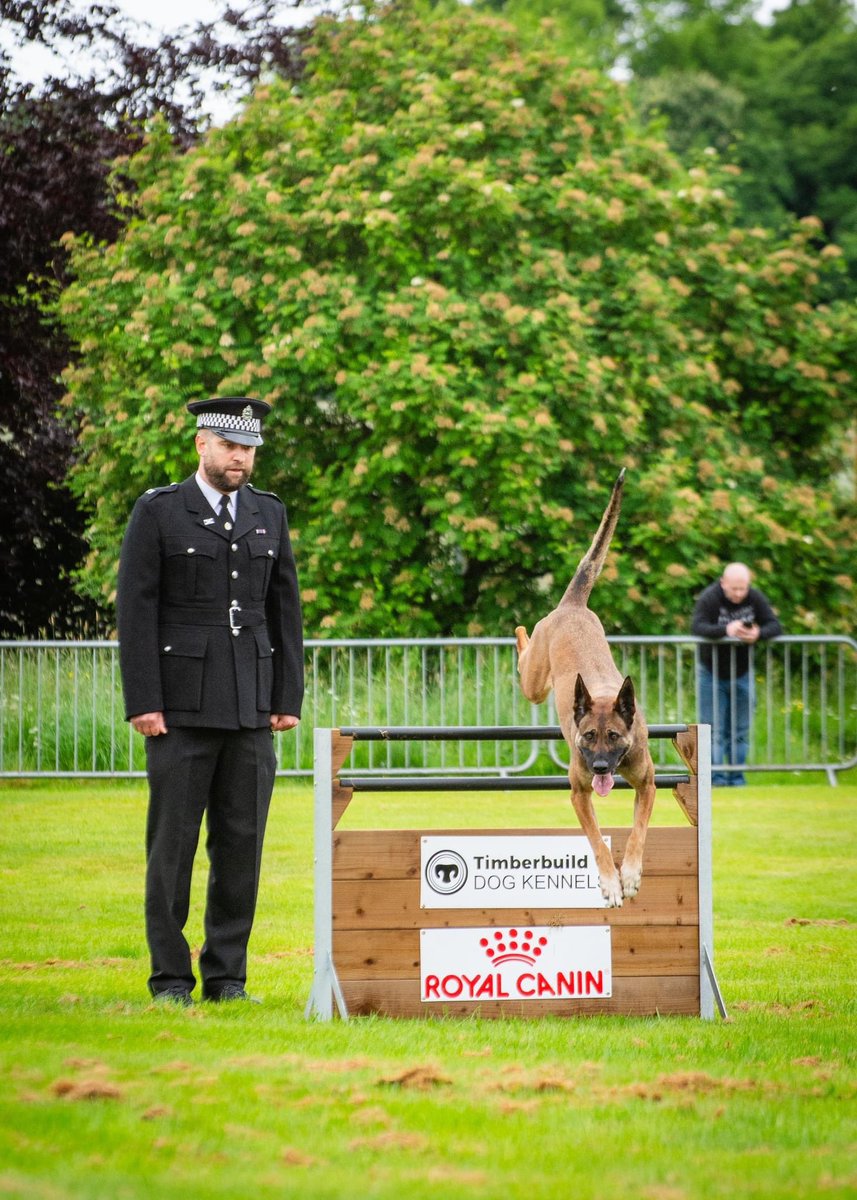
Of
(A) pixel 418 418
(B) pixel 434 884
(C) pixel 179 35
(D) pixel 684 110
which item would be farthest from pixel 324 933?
(D) pixel 684 110

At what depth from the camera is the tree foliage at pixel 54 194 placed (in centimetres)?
1956

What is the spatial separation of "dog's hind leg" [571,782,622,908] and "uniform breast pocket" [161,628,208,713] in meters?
1.62

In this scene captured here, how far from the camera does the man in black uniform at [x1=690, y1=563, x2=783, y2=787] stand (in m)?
14.4

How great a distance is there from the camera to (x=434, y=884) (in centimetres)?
642

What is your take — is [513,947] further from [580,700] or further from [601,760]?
[580,700]

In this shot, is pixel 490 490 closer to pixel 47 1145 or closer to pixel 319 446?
pixel 319 446

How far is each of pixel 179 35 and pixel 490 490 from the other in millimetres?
8817

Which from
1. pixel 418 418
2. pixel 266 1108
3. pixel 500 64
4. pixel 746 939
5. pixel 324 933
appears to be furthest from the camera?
pixel 500 64

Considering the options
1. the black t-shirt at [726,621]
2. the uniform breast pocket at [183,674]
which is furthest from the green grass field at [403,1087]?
the black t-shirt at [726,621]

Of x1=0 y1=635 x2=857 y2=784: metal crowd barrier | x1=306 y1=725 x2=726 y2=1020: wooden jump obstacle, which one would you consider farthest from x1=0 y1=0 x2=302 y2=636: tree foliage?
x1=306 y1=725 x2=726 y2=1020: wooden jump obstacle

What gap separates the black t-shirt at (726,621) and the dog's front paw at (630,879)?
8.76 m

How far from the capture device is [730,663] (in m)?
14.5

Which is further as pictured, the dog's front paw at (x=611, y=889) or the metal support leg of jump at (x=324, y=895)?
the metal support leg of jump at (x=324, y=895)

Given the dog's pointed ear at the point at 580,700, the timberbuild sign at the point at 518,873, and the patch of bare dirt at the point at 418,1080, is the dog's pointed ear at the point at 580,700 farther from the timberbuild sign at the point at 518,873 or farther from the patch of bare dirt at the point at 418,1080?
the patch of bare dirt at the point at 418,1080
